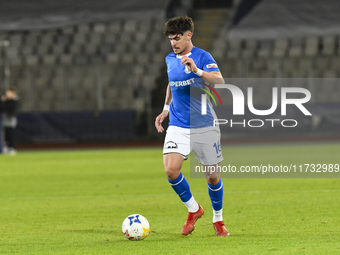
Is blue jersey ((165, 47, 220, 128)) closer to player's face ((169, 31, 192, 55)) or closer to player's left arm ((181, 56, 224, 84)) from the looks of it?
player's face ((169, 31, 192, 55))

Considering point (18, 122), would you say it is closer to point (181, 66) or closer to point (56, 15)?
point (56, 15)

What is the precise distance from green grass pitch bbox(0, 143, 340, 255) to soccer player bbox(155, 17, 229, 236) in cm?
39

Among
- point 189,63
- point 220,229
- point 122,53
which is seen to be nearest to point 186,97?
point 189,63

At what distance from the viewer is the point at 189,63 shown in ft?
16.5

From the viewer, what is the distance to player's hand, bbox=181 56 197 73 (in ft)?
16.4

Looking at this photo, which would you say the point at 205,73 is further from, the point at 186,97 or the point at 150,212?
the point at 150,212

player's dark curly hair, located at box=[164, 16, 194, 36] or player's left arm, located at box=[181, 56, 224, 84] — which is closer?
player's left arm, located at box=[181, 56, 224, 84]

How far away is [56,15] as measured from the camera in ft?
67.3

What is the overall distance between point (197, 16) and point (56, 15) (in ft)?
26.0

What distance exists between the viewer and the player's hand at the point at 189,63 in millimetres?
5012

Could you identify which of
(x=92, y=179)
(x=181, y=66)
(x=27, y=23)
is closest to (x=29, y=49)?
(x=27, y=23)

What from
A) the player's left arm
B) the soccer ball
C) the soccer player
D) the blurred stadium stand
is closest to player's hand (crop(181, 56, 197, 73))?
the player's left arm

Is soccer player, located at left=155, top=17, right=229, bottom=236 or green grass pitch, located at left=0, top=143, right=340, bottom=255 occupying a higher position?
soccer player, located at left=155, top=17, right=229, bottom=236

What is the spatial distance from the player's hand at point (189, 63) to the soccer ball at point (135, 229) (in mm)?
1454
